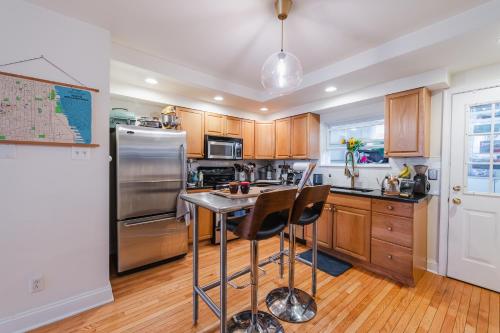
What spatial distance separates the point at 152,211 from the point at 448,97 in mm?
3793

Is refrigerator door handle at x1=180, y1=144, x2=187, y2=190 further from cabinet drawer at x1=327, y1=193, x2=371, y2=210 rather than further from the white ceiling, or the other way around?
cabinet drawer at x1=327, y1=193, x2=371, y2=210

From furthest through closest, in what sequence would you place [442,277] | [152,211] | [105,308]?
[152,211], [442,277], [105,308]

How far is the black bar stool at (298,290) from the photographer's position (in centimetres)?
170

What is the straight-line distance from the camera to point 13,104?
5.24 ft

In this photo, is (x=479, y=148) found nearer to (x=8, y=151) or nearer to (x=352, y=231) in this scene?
(x=352, y=231)

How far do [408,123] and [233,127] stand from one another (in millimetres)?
2648

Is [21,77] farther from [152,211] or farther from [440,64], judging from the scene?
[440,64]

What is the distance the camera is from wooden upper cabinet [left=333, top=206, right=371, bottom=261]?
2553mm

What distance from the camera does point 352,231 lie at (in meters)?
2.67

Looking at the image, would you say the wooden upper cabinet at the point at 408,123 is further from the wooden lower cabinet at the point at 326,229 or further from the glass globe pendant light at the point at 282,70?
the glass globe pendant light at the point at 282,70

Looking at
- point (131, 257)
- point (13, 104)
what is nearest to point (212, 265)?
point (131, 257)

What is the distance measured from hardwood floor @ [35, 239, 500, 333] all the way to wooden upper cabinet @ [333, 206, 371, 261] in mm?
244

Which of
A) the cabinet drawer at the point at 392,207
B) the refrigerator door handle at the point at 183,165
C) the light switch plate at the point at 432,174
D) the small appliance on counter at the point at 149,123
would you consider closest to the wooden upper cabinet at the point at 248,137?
the refrigerator door handle at the point at 183,165

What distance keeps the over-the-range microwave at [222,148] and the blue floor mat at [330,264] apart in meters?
1.98
